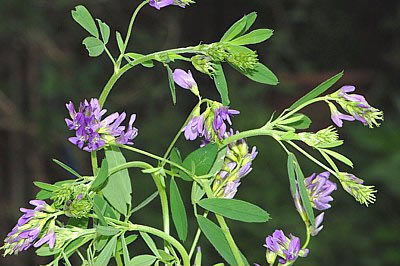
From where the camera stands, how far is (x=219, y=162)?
1.70 feet

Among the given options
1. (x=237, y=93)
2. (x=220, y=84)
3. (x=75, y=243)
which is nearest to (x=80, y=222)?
(x=75, y=243)

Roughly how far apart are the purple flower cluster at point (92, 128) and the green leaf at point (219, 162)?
0.21 feet

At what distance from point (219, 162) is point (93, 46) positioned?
12 cm

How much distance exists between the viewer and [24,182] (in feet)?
8.10

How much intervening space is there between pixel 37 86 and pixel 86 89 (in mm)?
175

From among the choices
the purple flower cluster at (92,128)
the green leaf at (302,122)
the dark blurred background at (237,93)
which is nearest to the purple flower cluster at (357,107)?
the green leaf at (302,122)

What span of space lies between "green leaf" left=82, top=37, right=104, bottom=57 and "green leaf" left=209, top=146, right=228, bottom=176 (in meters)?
0.11

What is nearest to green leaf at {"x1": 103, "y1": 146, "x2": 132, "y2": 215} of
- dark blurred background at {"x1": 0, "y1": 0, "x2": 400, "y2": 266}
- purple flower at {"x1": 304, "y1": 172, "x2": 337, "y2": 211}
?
purple flower at {"x1": 304, "y1": 172, "x2": 337, "y2": 211}

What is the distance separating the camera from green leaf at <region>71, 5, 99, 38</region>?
0.52 metres

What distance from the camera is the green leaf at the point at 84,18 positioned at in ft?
1.71

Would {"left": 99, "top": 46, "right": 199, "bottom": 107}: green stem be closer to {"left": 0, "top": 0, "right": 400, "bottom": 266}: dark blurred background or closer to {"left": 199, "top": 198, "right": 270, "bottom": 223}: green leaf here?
{"left": 199, "top": 198, "right": 270, "bottom": 223}: green leaf

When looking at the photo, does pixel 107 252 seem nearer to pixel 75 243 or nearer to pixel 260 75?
pixel 75 243

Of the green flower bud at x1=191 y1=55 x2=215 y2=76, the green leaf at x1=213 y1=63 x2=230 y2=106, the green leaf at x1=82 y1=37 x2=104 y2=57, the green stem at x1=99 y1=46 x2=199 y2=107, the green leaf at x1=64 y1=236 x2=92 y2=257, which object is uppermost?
the green leaf at x1=82 y1=37 x2=104 y2=57

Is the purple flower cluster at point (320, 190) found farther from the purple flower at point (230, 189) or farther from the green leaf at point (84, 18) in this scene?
the green leaf at point (84, 18)
